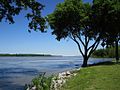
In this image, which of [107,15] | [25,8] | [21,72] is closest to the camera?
[25,8]

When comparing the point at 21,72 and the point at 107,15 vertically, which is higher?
the point at 107,15

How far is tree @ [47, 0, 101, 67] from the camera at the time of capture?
4872cm

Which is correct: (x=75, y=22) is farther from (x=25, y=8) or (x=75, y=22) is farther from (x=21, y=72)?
(x=25, y=8)

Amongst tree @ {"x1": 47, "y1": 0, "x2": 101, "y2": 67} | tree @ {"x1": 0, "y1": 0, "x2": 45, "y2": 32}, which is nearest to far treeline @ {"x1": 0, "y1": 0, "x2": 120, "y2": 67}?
tree @ {"x1": 47, "y1": 0, "x2": 101, "y2": 67}

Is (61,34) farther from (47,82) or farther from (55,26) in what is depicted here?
(47,82)

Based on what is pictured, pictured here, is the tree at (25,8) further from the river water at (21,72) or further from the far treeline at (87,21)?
the far treeline at (87,21)

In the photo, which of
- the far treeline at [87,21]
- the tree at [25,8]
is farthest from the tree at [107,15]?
the tree at [25,8]

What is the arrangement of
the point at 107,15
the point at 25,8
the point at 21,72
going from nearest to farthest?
the point at 25,8, the point at 21,72, the point at 107,15

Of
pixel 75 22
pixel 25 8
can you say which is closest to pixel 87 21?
pixel 75 22

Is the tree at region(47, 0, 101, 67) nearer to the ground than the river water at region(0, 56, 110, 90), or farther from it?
farther from it

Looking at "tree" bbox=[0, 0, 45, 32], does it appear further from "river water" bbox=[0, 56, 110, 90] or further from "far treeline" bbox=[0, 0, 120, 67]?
"far treeline" bbox=[0, 0, 120, 67]

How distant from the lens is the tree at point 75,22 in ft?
160

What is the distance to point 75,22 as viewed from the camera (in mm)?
49688

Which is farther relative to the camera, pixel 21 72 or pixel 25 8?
pixel 21 72
